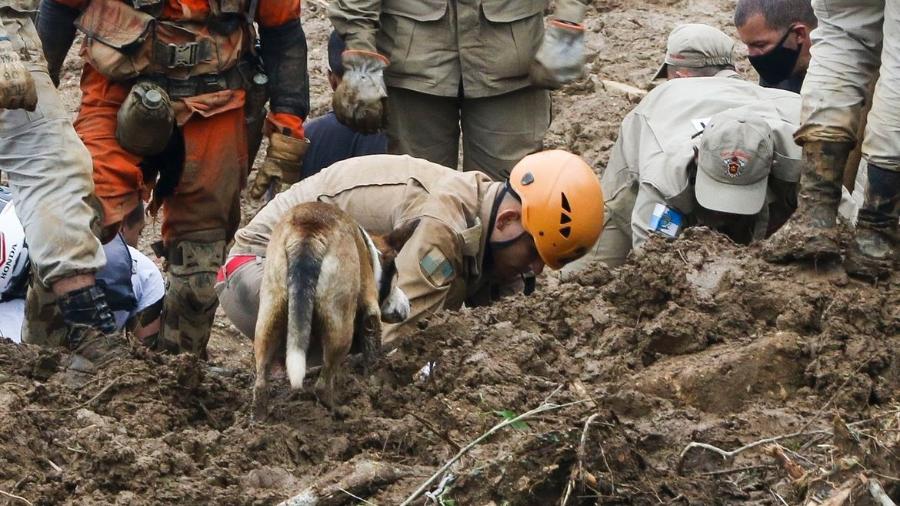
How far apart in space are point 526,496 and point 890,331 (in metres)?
1.91

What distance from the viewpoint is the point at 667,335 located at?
5527mm

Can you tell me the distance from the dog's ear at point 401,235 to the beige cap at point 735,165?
5.06 ft

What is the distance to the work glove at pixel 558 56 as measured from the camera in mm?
7086

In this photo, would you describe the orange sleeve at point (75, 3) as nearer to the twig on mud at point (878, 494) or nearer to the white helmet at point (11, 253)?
the white helmet at point (11, 253)

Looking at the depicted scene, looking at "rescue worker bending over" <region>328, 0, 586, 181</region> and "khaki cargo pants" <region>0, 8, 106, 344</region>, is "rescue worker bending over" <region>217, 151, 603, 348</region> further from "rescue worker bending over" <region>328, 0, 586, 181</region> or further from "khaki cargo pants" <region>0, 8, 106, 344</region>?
"rescue worker bending over" <region>328, 0, 586, 181</region>

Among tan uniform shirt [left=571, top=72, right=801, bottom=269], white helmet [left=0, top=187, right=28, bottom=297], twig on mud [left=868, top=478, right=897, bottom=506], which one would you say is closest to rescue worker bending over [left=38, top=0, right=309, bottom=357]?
white helmet [left=0, top=187, right=28, bottom=297]

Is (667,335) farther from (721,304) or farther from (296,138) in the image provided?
(296,138)

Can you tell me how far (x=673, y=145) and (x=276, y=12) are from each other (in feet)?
6.41

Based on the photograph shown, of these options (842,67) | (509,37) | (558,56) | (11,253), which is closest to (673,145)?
(558,56)

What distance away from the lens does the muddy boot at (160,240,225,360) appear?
700cm

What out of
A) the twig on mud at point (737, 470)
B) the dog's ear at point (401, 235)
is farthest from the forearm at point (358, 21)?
the twig on mud at point (737, 470)

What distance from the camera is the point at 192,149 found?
22.2ft

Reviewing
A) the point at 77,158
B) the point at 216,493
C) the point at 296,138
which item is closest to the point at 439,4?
the point at 296,138

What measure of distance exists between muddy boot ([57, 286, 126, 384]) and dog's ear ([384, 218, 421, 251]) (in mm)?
1072
